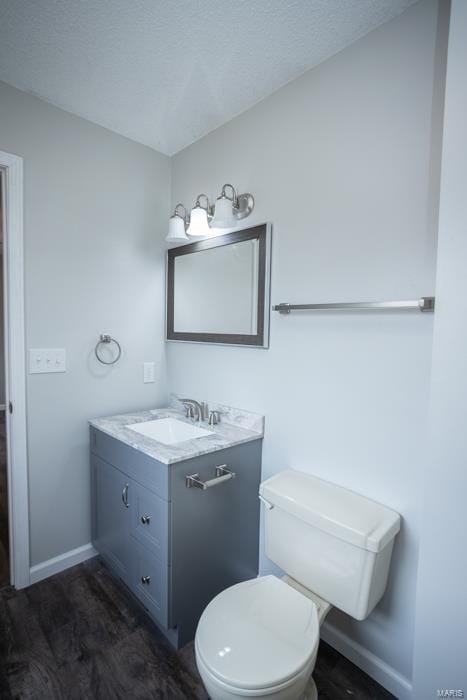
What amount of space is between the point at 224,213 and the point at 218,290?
40 centimetres

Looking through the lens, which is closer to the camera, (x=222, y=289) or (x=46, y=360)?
(x=46, y=360)

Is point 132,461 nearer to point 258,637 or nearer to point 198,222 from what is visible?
point 258,637

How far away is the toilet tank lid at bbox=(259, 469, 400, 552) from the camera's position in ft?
3.56

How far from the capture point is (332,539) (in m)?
1.15

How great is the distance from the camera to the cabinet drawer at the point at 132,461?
1.35m

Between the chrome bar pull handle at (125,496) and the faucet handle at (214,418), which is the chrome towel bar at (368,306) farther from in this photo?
the chrome bar pull handle at (125,496)

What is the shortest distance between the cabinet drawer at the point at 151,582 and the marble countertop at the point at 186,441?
451mm

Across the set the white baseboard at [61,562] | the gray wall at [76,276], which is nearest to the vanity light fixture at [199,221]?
the gray wall at [76,276]

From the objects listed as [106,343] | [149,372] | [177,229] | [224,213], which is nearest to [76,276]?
[106,343]

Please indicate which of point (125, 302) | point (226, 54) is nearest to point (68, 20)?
point (226, 54)

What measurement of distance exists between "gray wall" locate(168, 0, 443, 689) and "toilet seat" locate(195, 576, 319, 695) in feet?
1.33

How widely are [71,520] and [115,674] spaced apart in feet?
2.55

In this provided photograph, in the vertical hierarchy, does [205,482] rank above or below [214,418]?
below

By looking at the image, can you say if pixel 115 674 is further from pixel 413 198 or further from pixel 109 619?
pixel 413 198
